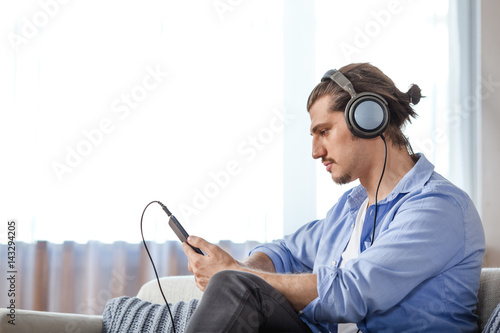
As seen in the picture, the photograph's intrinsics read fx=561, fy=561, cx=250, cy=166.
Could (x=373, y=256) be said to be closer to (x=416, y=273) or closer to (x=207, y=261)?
(x=416, y=273)

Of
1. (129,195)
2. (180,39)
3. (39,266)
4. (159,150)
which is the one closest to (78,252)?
(39,266)

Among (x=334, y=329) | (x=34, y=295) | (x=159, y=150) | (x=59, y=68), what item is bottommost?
(x=34, y=295)

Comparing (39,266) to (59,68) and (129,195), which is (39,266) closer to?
(129,195)

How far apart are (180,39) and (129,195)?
0.71m

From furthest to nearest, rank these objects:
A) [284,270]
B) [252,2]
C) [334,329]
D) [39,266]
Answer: [252,2]
[39,266]
[284,270]
[334,329]

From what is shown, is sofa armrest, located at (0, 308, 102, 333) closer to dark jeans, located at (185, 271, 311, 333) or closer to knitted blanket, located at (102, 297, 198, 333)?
knitted blanket, located at (102, 297, 198, 333)

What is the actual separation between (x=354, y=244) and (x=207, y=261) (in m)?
0.38

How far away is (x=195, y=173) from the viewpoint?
2389 mm
